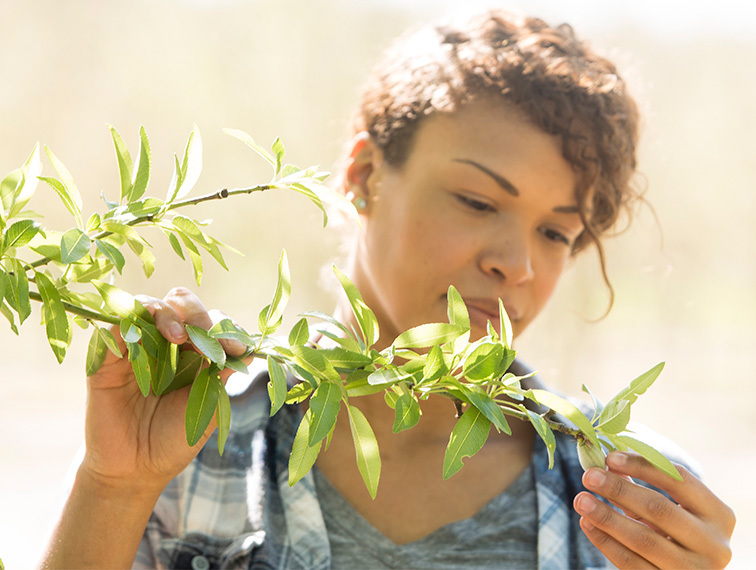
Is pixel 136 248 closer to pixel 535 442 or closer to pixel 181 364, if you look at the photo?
pixel 181 364

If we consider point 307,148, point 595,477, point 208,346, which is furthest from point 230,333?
point 307,148

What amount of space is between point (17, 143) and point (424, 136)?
2679mm

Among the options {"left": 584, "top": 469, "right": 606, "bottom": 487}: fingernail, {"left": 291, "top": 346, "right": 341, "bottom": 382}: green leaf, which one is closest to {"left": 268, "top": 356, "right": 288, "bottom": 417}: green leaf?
{"left": 291, "top": 346, "right": 341, "bottom": 382}: green leaf

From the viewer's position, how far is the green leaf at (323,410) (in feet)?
1.09

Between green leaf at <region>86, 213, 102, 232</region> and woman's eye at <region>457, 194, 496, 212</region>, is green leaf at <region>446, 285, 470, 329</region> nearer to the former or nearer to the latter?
green leaf at <region>86, 213, 102, 232</region>

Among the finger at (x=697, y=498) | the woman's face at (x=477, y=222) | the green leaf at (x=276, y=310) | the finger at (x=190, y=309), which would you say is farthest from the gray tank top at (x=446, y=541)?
the green leaf at (x=276, y=310)

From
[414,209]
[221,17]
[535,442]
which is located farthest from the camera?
[221,17]

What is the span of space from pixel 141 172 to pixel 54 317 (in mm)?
80

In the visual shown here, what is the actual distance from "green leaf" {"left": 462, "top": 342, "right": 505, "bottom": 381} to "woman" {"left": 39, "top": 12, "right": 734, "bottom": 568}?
45 centimetres

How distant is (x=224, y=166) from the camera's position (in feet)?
10.6

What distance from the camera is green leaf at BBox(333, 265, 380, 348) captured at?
0.37 metres

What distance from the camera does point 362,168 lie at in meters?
0.98

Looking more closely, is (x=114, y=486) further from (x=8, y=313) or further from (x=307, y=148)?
(x=307, y=148)

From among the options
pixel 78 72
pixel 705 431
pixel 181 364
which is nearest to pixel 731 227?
pixel 705 431
